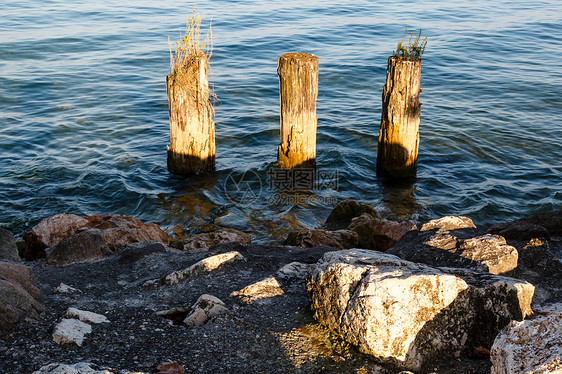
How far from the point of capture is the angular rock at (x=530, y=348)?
8.66 feet

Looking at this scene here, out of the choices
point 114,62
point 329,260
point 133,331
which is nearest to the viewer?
point 133,331

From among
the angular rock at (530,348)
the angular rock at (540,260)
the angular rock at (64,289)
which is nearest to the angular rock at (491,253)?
the angular rock at (540,260)

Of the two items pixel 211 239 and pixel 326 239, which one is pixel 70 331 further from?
pixel 326 239

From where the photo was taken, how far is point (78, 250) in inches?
227

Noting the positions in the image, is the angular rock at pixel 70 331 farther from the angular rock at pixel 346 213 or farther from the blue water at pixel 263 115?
the angular rock at pixel 346 213

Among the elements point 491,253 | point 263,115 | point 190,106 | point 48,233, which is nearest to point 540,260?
point 491,253

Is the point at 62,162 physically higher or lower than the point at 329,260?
lower

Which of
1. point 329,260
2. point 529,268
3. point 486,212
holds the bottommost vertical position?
point 486,212

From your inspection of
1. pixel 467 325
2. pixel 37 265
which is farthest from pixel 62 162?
pixel 467 325

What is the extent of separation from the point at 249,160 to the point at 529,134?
631cm

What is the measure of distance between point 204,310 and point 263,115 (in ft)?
31.5

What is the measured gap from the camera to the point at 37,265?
5746 millimetres

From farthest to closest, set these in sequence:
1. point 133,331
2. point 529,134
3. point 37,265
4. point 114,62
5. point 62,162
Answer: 1. point 114,62
2. point 529,134
3. point 62,162
4. point 37,265
5. point 133,331

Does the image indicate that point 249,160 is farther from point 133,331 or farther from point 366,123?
point 133,331
